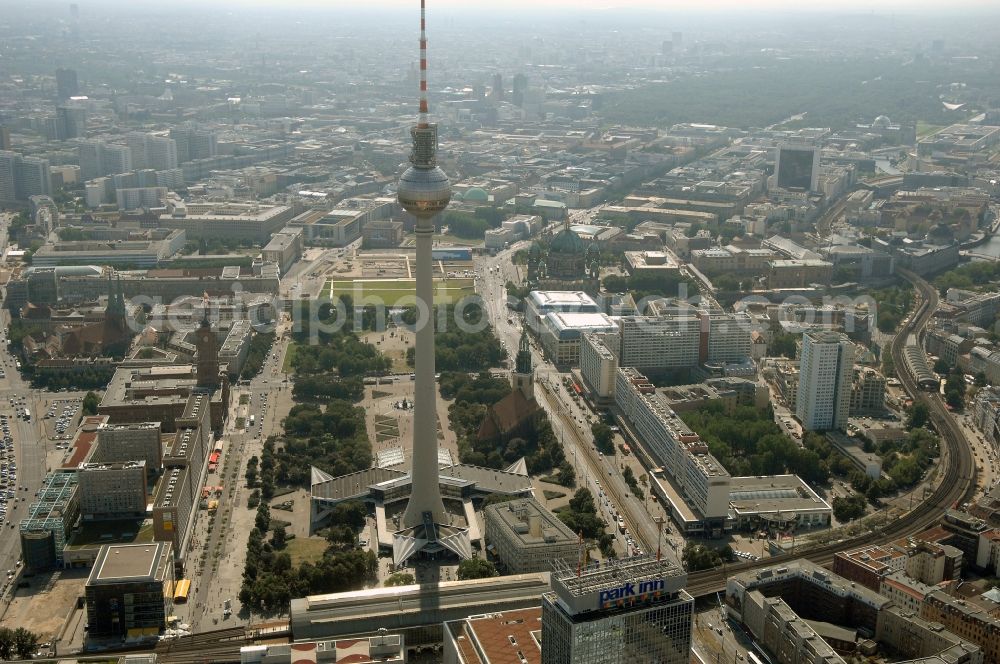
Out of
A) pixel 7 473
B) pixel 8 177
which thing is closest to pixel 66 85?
pixel 8 177

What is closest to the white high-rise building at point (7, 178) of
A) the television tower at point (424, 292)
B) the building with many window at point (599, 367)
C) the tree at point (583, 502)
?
the building with many window at point (599, 367)

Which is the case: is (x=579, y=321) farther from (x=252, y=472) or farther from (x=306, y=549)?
(x=306, y=549)

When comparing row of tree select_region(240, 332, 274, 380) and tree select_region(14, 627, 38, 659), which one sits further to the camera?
row of tree select_region(240, 332, 274, 380)

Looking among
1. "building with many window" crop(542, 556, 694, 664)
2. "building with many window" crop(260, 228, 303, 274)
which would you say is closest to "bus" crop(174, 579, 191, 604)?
"building with many window" crop(542, 556, 694, 664)

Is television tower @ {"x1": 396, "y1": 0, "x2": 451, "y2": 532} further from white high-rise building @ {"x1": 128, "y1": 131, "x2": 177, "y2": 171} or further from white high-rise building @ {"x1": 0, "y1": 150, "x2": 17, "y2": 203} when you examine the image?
white high-rise building @ {"x1": 128, "y1": 131, "x2": 177, "y2": 171}

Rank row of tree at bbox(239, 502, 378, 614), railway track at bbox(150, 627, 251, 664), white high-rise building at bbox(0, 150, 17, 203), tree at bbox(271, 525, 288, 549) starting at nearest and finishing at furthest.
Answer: railway track at bbox(150, 627, 251, 664) → row of tree at bbox(239, 502, 378, 614) → tree at bbox(271, 525, 288, 549) → white high-rise building at bbox(0, 150, 17, 203)

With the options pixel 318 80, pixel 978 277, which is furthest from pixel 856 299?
pixel 318 80
